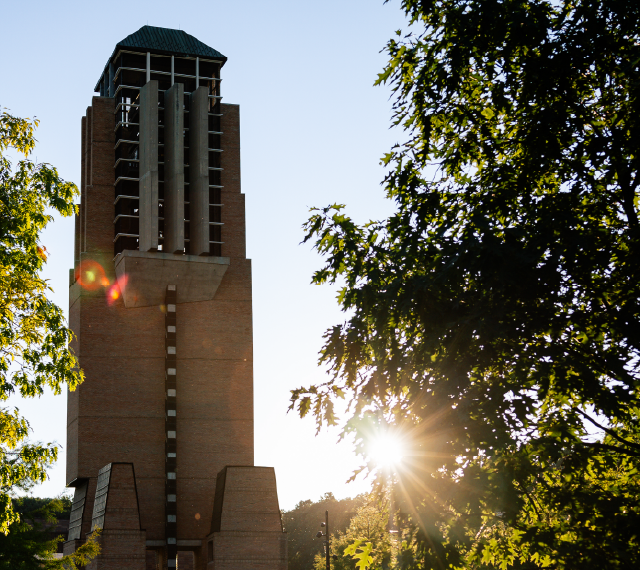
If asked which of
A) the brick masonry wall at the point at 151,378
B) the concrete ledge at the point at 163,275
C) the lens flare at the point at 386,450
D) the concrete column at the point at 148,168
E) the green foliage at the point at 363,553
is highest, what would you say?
the concrete column at the point at 148,168

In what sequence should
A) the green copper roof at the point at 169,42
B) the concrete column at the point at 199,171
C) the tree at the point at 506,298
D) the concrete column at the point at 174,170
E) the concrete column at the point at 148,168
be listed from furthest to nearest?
the green copper roof at the point at 169,42 → the concrete column at the point at 199,171 → the concrete column at the point at 174,170 → the concrete column at the point at 148,168 → the tree at the point at 506,298

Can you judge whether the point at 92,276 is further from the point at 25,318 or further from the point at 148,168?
the point at 25,318

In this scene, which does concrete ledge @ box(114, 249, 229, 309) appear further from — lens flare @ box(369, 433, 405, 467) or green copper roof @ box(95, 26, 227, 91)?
lens flare @ box(369, 433, 405, 467)

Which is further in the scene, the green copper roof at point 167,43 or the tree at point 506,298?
the green copper roof at point 167,43

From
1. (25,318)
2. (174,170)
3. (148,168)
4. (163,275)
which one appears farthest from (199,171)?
(25,318)

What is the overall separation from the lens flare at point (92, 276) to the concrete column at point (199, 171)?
15.5 feet

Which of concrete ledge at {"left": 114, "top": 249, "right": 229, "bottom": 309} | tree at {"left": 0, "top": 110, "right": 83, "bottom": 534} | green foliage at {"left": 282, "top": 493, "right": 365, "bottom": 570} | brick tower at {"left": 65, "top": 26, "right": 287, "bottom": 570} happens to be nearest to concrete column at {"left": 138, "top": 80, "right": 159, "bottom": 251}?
brick tower at {"left": 65, "top": 26, "right": 287, "bottom": 570}

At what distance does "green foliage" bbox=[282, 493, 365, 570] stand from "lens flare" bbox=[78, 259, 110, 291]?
49981 millimetres

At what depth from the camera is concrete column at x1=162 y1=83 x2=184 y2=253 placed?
140 ft

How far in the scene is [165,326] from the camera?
43281 mm

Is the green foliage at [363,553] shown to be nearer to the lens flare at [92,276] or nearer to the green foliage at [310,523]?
the lens flare at [92,276]

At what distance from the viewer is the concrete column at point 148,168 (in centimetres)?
4203

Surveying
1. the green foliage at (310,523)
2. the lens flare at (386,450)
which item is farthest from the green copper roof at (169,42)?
the green foliage at (310,523)

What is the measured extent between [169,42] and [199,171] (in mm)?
7799
